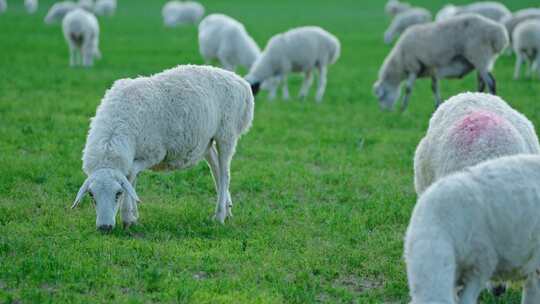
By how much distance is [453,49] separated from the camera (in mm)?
15617

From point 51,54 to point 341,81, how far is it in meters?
9.51

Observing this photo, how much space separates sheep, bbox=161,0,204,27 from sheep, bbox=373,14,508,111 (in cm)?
2722

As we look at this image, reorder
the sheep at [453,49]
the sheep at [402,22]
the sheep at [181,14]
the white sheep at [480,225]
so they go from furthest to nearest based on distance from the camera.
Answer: the sheep at [181,14], the sheep at [402,22], the sheep at [453,49], the white sheep at [480,225]

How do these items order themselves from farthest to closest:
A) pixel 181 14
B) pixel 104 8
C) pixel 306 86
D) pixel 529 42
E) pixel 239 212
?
1. pixel 104 8
2. pixel 181 14
3. pixel 529 42
4. pixel 306 86
5. pixel 239 212

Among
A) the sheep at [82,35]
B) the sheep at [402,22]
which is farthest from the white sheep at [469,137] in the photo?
the sheep at [402,22]

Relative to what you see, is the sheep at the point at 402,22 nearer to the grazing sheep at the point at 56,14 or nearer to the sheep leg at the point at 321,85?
the sheep leg at the point at 321,85

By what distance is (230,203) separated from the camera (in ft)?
28.3

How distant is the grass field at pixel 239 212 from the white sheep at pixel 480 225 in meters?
1.23

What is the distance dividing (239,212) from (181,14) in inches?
1419

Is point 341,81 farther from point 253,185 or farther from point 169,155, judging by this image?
point 169,155

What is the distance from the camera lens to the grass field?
6273mm

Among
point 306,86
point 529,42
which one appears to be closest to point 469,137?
point 306,86

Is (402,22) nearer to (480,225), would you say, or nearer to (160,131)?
(160,131)

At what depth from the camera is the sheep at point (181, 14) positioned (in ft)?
140
